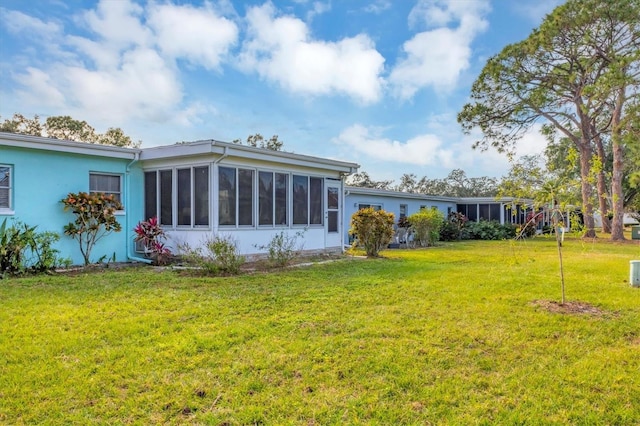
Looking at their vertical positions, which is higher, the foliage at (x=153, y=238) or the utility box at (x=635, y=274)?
the foliage at (x=153, y=238)

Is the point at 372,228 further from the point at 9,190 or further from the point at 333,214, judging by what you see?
the point at 9,190

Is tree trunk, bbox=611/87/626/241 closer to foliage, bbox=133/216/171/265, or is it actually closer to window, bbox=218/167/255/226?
window, bbox=218/167/255/226

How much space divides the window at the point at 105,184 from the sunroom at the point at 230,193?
661mm

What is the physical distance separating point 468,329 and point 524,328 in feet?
2.11

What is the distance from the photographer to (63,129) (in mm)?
26203

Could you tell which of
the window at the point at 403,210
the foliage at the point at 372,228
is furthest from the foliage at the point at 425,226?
the window at the point at 403,210

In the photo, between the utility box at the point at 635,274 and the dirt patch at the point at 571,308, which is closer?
the dirt patch at the point at 571,308

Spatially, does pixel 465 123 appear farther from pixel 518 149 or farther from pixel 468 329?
pixel 468 329

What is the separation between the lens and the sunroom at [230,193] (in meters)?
9.42

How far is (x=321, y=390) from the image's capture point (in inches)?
122

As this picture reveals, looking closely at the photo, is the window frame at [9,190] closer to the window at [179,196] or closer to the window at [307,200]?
the window at [179,196]

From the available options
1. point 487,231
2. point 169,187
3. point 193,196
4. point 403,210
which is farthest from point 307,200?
point 487,231

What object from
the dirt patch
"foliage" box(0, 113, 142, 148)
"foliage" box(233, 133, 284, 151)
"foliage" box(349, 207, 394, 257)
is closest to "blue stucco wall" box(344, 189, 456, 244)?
"foliage" box(349, 207, 394, 257)

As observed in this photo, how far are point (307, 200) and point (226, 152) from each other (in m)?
3.27
